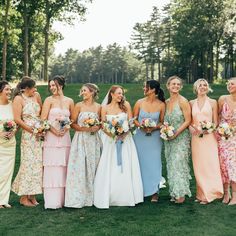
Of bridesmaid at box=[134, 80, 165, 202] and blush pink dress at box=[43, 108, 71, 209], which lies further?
bridesmaid at box=[134, 80, 165, 202]

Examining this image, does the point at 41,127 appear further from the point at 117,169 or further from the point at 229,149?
the point at 229,149

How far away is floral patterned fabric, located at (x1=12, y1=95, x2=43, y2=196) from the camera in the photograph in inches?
317

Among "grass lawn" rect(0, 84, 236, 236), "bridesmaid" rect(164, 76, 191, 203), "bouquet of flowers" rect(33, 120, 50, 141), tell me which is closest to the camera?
"grass lawn" rect(0, 84, 236, 236)

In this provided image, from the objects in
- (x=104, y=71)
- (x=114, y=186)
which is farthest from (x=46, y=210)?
(x=104, y=71)

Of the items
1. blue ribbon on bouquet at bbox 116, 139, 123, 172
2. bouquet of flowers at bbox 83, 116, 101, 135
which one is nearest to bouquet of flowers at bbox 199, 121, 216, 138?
blue ribbon on bouquet at bbox 116, 139, 123, 172

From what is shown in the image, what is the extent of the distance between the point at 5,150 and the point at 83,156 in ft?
5.04

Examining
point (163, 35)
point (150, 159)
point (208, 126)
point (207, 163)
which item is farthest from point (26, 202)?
point (163, 35)

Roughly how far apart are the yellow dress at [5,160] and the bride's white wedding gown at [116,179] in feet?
5.63

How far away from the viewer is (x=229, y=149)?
829cm

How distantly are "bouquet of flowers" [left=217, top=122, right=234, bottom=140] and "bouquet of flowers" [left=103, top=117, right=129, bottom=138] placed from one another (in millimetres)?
1787

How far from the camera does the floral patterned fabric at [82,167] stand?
26.1 ft

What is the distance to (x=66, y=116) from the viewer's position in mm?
8102

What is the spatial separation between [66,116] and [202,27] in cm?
4554

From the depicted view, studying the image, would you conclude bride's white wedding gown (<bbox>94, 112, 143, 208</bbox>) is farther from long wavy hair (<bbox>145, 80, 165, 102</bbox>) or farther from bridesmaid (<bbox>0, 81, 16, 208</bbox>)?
bridesmaid (<bbox>0, 81, 16, 208</bbox>)
